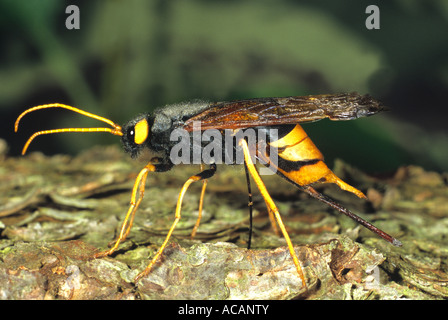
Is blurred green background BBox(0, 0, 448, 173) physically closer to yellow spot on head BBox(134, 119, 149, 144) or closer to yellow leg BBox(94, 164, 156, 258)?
yellow spot on head BBox(134, 119, 149, 144)

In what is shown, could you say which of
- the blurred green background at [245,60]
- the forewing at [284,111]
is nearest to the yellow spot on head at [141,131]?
the forewing at [284,111]

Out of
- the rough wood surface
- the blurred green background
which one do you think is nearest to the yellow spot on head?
the rough wood surface

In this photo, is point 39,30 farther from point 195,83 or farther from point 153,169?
point 153,169

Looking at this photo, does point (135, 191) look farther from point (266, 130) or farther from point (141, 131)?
point (266, 130)

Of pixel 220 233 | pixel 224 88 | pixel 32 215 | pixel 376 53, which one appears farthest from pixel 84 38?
pixel 376 53

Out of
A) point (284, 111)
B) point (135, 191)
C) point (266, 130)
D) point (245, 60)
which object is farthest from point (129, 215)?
point (245, 60)

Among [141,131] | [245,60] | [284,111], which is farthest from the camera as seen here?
[245,60]
